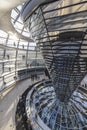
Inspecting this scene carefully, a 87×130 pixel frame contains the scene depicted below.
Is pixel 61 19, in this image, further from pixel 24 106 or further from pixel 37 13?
pixel 24 106

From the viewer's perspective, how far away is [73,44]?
9.04m

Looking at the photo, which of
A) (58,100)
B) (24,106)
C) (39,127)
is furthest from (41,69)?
(39,127)

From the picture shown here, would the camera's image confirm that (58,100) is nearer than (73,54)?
No

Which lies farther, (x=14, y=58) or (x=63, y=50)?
(x=14, y=58)

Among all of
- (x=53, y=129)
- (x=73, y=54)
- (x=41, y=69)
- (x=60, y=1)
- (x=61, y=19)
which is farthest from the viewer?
(x=41, y=69)

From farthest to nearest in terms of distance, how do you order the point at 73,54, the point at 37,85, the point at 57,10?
the point at 37,85 < the point at 73,54 < the point at 57,10

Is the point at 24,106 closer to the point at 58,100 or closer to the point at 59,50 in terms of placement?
the point at 58,100

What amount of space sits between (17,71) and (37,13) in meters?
16.5

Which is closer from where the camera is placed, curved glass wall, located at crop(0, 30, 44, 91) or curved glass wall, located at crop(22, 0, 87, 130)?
curved glass wall, located at crop(22, 0, 87, 130)

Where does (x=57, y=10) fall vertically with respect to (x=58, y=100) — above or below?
above

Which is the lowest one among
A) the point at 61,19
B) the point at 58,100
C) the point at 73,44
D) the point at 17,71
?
the point at 58,100

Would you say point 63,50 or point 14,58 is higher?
point 63,50

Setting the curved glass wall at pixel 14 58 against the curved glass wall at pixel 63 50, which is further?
the curved glass wall at pixel 14 58

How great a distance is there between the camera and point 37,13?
7488 millimetres
